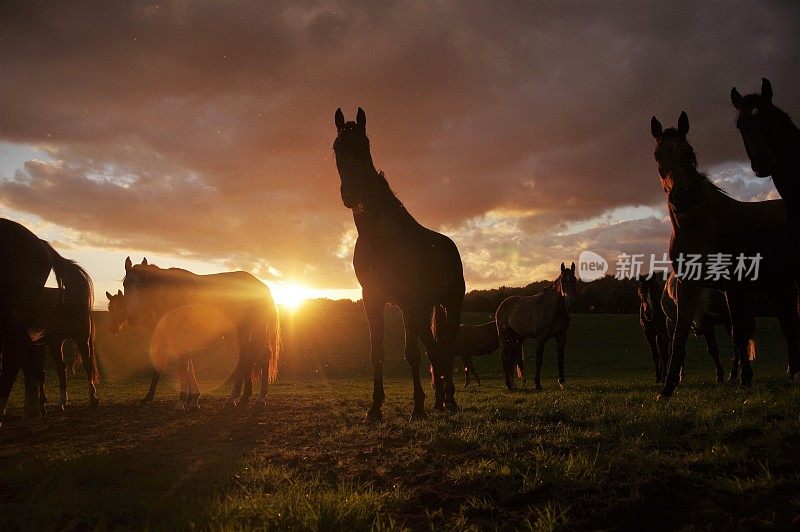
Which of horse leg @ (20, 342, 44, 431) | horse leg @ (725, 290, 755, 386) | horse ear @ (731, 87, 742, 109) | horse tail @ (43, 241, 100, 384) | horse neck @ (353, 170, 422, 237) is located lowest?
horse leg @ (20, 342, 44, 431)

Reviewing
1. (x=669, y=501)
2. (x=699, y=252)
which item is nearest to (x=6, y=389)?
(x=669, y=501)

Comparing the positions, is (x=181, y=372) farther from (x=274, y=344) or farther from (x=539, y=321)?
(x=539, y=321)

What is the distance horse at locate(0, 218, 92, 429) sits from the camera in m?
7.03

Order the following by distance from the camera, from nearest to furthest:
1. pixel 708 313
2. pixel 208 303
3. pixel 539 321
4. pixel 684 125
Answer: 1. pixel 684 125
2. pixel 208 303
3. pixel 708 313
4. pixel 539 321

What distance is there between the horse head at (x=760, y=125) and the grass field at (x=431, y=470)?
309 cm

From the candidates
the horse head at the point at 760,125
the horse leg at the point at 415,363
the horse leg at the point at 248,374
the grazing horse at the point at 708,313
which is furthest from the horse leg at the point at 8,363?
the grazing horse at the point at 708,313

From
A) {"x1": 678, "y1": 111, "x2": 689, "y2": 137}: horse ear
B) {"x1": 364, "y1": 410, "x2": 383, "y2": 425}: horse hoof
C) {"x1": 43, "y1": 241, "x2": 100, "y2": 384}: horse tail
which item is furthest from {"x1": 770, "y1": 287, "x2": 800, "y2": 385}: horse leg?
{"x1": 43, "y1": 241, "x2": 100, "y2": 384}: horse tail

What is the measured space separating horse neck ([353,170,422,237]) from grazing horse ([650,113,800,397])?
4.22m

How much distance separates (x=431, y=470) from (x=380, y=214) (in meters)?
4.30

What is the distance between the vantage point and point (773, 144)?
650cm

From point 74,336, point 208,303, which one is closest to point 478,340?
point 208,303

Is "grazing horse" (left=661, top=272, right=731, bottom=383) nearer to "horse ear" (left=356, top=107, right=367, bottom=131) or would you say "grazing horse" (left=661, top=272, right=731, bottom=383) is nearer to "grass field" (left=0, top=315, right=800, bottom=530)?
"grass field" (left=0, top=315, right=800, bottom=530)

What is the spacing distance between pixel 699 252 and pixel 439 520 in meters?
6.81

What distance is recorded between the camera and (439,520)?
362 cm
